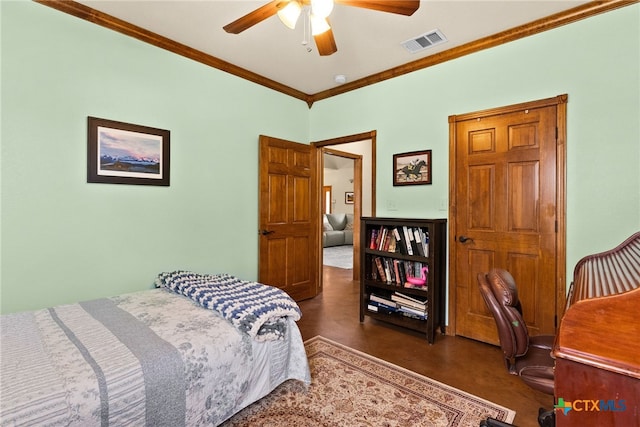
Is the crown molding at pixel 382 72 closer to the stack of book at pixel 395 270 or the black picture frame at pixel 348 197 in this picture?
the stack of book at pixel 395 270

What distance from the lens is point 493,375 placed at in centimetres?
222

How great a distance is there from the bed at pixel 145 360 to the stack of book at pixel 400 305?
1393 mm

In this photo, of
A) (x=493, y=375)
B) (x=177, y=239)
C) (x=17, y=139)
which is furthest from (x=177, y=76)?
(x=493, y=375)

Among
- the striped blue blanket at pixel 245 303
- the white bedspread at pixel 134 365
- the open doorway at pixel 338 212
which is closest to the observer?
the white bedspread at pixel 134 365

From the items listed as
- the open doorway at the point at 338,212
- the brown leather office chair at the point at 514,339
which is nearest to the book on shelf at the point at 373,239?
the brown leather office chair at the point at 514,339

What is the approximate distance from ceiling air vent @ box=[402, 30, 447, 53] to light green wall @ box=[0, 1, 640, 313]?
0.30 metres

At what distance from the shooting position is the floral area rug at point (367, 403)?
1.72 meters

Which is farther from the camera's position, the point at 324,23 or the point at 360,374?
the point at 360,374

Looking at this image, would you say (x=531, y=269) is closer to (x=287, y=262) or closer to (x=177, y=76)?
(x=287, y=262)

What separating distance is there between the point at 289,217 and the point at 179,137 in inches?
60.5

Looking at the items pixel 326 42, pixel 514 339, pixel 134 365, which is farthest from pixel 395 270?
pixel 134 365

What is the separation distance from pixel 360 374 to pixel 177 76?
10.1ft

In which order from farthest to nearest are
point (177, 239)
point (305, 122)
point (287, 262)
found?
point (305, 122)
point (287, 262)
point (177, 239)

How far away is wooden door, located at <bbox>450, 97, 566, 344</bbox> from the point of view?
96.7 inches
